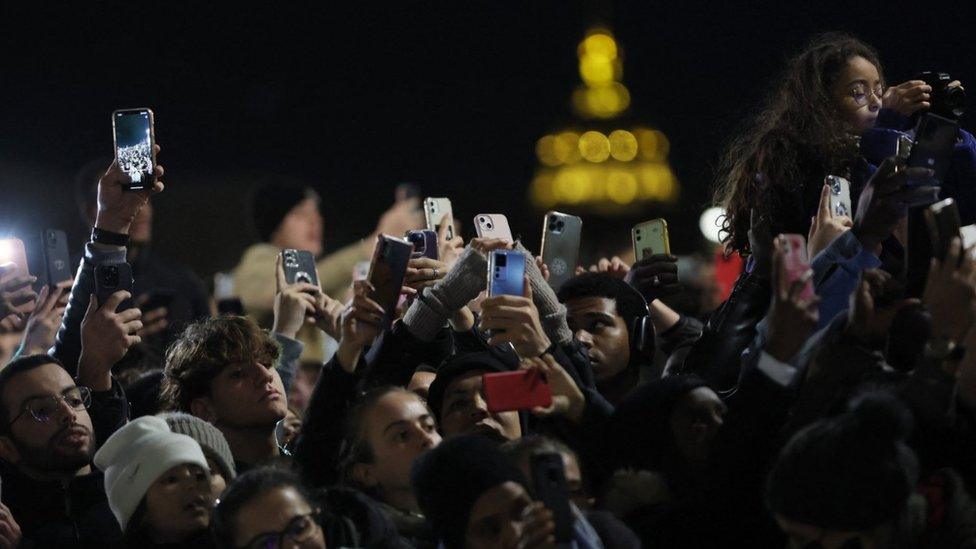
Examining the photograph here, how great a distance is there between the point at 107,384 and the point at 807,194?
2.24 m

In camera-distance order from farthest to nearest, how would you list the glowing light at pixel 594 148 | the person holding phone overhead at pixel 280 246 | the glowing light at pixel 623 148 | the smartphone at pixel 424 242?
the glowing light at pixel 594 148 → the glowing light at pixel 623 148 → the person holding phone overhead at pixel 280 246 → the smartphone at pixel 424 242

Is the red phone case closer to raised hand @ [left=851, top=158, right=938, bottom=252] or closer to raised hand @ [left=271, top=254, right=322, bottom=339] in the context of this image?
raised hand @ [left=851, top=158, right=938, bottom=252]

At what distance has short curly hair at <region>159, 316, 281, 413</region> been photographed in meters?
5.34

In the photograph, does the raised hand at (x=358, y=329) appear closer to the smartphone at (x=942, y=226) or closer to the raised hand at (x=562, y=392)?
the raised hand at (x=562, y=392)

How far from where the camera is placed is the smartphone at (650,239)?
5.90 m

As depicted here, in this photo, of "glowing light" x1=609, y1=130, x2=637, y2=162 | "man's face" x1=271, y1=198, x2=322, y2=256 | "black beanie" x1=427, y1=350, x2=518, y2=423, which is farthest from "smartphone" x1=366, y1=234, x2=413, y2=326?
"glowing light" x1=609, y1=130, x2=637, y2=162

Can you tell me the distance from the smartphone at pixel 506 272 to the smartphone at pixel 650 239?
1312 mm

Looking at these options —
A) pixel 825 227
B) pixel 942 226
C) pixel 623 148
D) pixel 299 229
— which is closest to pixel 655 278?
pixel 825 227

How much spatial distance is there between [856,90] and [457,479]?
2.10 meters

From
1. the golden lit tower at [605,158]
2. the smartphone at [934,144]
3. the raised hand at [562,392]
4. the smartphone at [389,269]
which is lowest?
the golden lit tower at [605,158]

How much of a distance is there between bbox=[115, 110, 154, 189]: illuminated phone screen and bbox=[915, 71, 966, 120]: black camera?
2.40 m

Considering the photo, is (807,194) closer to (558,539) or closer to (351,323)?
(351,323)

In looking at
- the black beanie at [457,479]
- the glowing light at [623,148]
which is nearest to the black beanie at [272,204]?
the black beanie at [457,479]

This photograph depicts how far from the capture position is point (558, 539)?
12.4 feet
